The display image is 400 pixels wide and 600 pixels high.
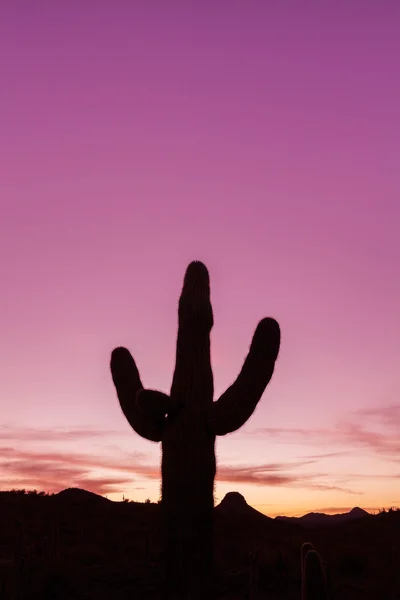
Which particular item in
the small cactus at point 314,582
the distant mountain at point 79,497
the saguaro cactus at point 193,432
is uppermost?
the distant mountain at point 79,497

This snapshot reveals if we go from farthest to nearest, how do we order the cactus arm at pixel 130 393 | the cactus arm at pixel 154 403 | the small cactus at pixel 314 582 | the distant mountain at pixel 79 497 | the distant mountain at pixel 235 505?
the distant mountain at pixel 235 505, the distant mountain at pixel 79 497, the cactus arm at pixel 130 393, the cactus arm at pixel 154 403, the small cactus at pixel 314 582

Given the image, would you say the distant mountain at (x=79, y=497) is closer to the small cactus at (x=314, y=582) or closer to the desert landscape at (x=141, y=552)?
the desert landscape at (x=141, y=552)

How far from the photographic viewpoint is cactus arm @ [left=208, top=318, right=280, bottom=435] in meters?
9.44

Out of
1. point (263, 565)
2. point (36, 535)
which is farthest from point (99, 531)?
point (263, 565)

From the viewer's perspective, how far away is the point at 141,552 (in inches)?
896

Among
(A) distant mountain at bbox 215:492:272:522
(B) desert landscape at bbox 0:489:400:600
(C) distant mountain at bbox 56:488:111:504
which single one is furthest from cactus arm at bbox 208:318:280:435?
(A) distant mountain at bbox 215:492:272:522

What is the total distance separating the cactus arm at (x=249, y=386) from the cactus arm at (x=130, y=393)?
0.82 metres

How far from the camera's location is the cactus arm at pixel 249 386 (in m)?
9.44

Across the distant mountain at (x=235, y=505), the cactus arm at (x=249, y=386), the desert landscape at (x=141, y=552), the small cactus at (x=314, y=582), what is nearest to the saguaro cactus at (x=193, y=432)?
the cactus arm at (x=249, y=386)

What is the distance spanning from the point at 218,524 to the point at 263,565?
10.8 meters

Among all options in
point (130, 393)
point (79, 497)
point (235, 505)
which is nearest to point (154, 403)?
point (130, 393)

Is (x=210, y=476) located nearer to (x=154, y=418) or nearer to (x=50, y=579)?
(x=154, y=418)

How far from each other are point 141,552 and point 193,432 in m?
14.6

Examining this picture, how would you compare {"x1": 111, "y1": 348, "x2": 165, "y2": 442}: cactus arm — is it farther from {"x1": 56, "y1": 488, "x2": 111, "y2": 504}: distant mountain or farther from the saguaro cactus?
{"x1": 56, "y1": 488, "x2": 111, "y2": 504}: distant mountain
